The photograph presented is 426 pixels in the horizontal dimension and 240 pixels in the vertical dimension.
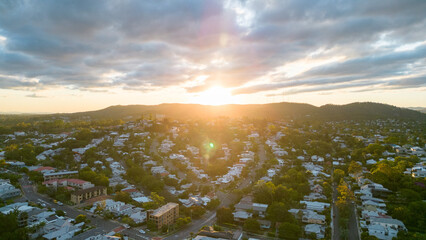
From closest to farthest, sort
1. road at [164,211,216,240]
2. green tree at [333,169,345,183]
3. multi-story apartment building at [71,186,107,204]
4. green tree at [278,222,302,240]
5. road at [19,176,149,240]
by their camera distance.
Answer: road at [19,176,149,240], green tree at [278,222,302,240], road at [164,211,216,240], multi-story apartment building at [71,186,107,204], green tree at [333,169,345,183]

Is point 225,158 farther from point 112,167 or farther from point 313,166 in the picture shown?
point 112,167

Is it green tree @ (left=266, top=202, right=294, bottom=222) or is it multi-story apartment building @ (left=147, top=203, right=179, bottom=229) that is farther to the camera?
green tree @ (left=266, top=202, right=294, bottom=222)

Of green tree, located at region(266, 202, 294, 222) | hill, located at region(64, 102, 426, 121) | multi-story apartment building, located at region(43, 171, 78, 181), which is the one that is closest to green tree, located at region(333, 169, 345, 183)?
green tree, located at region(266, 202, 294, 222)

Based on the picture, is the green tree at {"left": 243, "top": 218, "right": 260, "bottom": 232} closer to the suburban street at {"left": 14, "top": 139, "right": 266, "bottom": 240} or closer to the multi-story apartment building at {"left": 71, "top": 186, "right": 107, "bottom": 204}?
the suburban street at {"left": 14, "top": 139, "right": 266, "bottom": 240}

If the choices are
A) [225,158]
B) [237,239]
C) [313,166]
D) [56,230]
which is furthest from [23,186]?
[313,166]

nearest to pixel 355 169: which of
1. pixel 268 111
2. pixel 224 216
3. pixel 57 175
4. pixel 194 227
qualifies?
pixel 224 216

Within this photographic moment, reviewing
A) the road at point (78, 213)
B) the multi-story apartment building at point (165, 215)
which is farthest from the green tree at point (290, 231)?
the road at point (78, 213)
